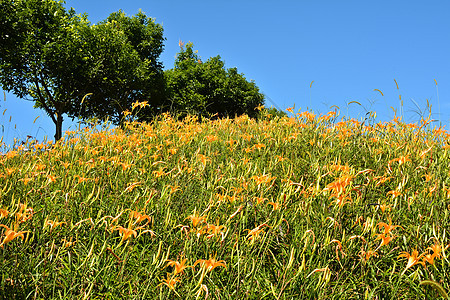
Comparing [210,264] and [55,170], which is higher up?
[55,170]

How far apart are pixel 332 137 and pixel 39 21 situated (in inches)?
502

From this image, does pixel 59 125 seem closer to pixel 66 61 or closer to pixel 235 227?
pixel 66 61

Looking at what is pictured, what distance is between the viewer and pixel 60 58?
1282 cm

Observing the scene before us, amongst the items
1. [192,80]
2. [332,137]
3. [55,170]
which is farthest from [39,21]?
[332,137]

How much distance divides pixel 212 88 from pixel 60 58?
30.8 ft

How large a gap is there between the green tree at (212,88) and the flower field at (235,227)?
15797 mm

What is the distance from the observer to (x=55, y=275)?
1.89 metres

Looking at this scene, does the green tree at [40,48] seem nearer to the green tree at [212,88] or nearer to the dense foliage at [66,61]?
the dense foliage at [66,61]

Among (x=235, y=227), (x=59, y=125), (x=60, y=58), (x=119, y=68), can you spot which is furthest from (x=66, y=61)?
(x=235, y=227)

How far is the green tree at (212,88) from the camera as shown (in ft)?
66.0

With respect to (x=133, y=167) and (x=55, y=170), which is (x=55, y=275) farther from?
(x=55, y=170)

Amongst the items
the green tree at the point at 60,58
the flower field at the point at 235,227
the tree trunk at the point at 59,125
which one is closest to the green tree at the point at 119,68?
the green tree at the point at 60,58

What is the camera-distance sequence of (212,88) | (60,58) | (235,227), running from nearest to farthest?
(235,227) < (60,58) < (212,88)

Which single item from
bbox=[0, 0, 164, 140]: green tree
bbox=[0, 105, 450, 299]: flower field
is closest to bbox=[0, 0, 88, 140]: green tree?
bbox=[0, 0, 164, 140]: green tree
